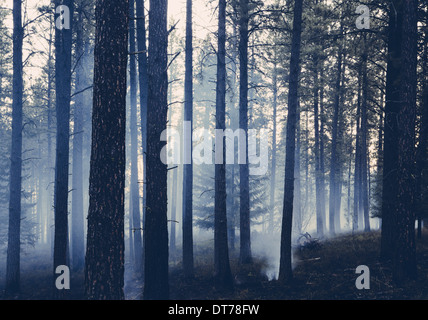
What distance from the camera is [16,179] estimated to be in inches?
484

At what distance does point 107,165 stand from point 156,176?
3.38 metres

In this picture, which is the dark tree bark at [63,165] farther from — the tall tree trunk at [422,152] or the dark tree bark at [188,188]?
the tall tree trunk at [422,152]

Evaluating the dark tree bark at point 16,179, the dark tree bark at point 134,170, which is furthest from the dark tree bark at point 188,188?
the dark tree bark at point 16,179

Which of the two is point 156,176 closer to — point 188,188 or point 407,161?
point 188,188

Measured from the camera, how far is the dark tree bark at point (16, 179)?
38.9 feet

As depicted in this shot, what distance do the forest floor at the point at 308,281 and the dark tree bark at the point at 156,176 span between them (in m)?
1.62

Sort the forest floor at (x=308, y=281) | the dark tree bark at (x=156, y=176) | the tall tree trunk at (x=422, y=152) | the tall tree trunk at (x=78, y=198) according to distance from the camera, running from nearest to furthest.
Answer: the dark tree bark at (x=156, y=176)
the forest floor at (x=308, y=281)
the tall tree trunk at (x=422, y=152)
the tall tree trunk at (x=78, y=198)

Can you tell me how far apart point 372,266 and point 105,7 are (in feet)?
38.3

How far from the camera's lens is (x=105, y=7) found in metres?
5.35

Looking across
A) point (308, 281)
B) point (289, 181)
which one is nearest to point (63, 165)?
point (289, 181)

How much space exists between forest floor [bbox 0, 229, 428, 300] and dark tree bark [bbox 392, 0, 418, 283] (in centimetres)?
69
